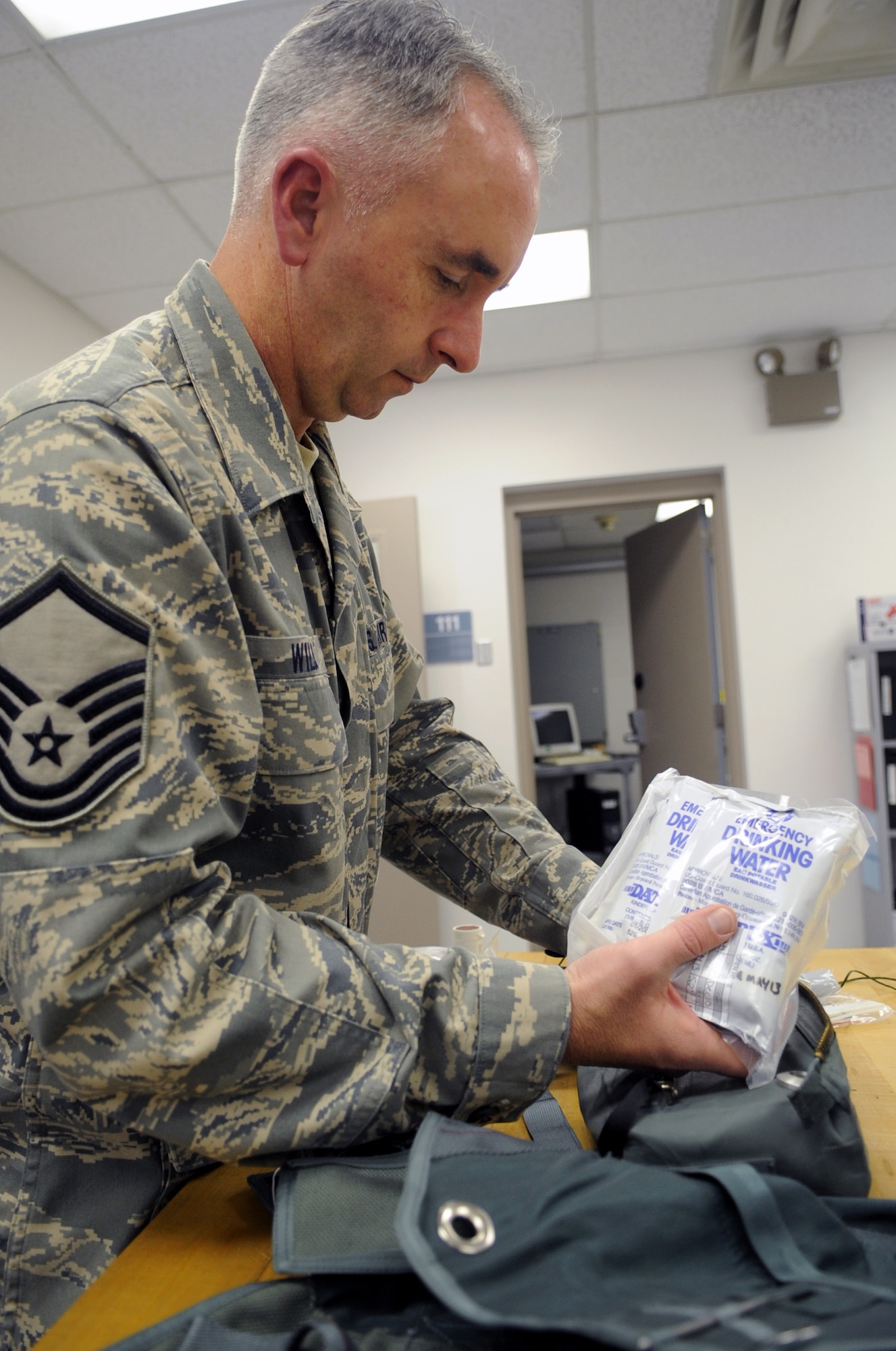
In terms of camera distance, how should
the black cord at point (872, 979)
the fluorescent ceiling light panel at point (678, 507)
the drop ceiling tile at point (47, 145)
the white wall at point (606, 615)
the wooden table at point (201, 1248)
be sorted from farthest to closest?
1. the white wall at point (606, 615)
2. the fluorescent ceiling light panel at point (678, 507)
3. the drop ceiling tile at point (47, 145)
4. the black cord at point (872, 979)
5. the wooden table at point (201, 1248)

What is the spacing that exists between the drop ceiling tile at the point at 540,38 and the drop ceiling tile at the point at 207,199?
0.73m

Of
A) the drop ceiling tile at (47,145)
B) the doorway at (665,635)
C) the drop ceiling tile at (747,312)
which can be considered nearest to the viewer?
the drop ceiling tile at (47,145)

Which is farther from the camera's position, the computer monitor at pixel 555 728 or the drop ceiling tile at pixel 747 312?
the computer monitor at pixel 555 728

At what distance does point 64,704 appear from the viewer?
1.68 ft

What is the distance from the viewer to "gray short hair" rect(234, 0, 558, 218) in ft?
2.43

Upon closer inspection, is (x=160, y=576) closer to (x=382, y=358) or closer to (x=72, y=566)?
(x=72, y=566)

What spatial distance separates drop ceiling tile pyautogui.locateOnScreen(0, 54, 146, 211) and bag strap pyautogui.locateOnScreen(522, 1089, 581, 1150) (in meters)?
2.16

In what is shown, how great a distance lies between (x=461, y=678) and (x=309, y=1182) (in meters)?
3.00

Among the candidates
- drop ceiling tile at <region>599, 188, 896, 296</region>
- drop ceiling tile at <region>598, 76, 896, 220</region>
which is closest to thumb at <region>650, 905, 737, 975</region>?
drop ceiling tile at <region>598, 76, 896, 220</region>

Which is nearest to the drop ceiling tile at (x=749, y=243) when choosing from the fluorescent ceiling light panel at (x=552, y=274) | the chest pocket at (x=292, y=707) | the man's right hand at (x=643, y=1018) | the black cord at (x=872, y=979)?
the fluorescent ceiling light panel at (x=552, y=274)

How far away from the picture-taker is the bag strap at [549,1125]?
667 mm

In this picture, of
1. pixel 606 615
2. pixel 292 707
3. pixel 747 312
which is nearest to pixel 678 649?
pixel 747 312

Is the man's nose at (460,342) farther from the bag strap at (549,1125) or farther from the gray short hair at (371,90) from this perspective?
the bag strap at (549,1125)

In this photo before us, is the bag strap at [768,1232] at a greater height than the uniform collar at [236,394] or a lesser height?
lesser
